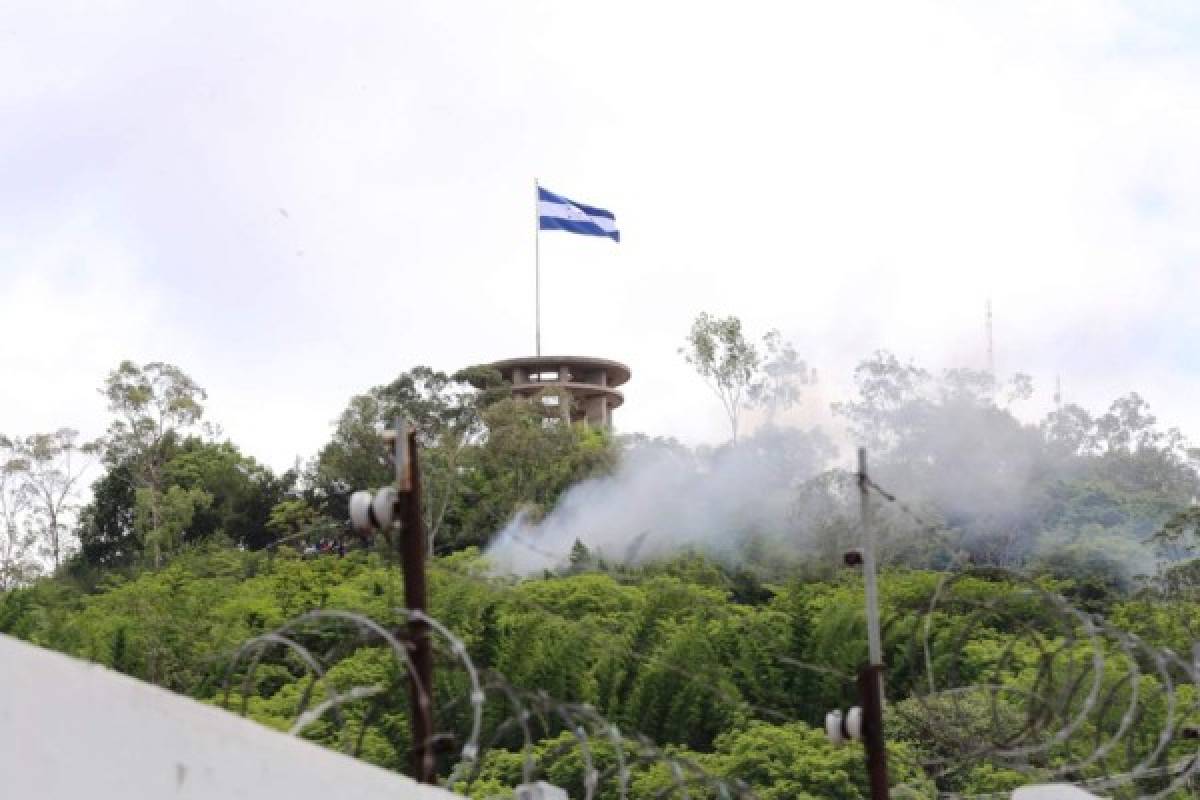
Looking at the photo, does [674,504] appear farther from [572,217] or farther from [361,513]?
[361,513]

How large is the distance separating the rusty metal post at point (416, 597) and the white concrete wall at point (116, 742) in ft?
3.90

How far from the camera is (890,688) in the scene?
17.7 m

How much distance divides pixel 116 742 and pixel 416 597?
2.07 meters

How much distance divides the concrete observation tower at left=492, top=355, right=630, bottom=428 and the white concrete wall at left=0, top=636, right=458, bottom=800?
119 ft

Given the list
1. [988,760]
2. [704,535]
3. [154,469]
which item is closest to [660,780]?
[988,760]

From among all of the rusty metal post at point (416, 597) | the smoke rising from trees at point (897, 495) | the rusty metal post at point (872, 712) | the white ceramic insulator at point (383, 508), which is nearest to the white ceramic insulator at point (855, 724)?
the rusty metal post at point (872, 712)

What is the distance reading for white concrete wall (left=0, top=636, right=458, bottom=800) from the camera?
12.9 feet

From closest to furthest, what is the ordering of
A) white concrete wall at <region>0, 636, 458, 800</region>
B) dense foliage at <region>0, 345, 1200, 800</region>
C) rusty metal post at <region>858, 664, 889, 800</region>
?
white concrete wall at <region>0, 636, 458, 800</region> → rusty metal post at <region>858, 664, 889, 800</region> → dense foliage at <region>0, 345, 1200, 800</region>

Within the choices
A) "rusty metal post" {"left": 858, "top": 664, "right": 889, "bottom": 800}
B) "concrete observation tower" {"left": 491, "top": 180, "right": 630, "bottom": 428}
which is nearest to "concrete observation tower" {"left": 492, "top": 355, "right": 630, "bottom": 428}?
"concrete observation tower" {"left": 491, "top": 180, "right": 630, "bottom": 428}

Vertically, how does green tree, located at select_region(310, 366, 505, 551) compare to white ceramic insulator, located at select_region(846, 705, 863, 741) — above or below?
above

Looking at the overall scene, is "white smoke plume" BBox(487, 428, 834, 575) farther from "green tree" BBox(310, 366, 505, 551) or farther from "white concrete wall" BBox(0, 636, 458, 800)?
"white concrete wall" BBox(0, 636, 458, 800)

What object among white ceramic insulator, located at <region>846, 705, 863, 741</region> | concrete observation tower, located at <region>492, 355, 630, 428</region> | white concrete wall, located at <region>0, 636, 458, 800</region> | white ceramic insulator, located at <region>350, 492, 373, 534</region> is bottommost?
white ceramic insulator, located at <region>846, 705, 863, 741</region>

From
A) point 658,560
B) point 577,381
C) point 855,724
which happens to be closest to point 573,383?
point 577,381

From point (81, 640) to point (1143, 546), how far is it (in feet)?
58.3
